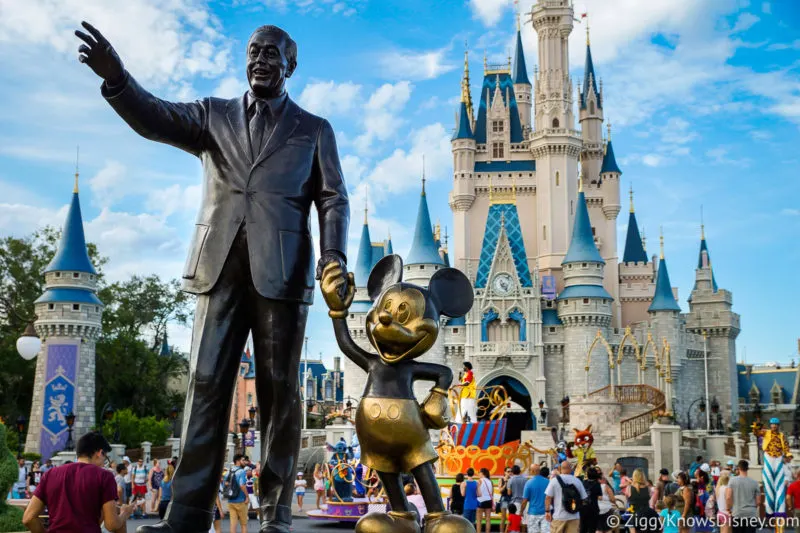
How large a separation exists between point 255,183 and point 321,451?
3346 cm

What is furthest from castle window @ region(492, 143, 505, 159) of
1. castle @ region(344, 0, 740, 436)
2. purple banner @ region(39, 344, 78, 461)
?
purple banner @ region(39, 344, 78, 461)

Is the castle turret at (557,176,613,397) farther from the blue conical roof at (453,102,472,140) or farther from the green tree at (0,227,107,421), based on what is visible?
the green tree at (0,227,107,421)

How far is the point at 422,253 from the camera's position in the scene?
4556 centimetres

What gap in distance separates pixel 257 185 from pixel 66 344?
30.7 metres

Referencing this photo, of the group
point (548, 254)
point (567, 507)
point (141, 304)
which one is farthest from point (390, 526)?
point (548, 254)

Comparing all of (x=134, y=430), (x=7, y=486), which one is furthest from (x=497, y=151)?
(x=7, y=486)

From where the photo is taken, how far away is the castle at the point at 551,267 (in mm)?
44844

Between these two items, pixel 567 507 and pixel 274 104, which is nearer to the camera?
pixel 274 104

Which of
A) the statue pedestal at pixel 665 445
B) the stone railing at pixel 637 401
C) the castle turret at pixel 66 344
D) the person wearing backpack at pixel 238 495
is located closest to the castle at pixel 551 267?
the stone railing at pixel 637 401

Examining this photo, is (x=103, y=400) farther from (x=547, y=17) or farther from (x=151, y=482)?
(x=547, y=17)

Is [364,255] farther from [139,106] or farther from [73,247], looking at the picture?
[139,106]

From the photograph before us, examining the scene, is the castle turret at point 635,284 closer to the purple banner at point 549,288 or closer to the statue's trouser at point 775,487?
the purple banner at point 549,288

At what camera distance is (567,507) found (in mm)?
8938

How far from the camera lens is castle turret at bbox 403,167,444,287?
147ft
